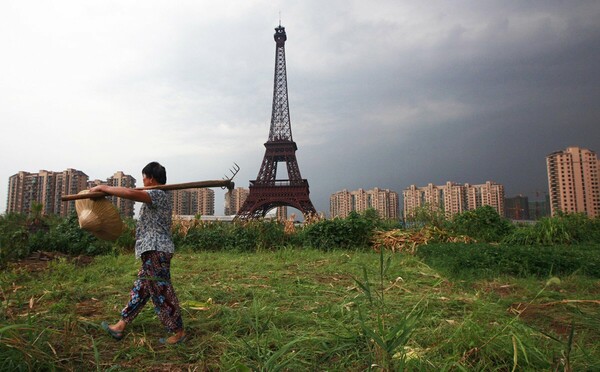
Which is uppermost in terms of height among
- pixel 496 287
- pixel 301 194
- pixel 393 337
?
pixel 301 194

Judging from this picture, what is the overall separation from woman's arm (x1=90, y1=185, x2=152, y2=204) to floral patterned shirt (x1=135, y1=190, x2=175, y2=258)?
0.15 ft

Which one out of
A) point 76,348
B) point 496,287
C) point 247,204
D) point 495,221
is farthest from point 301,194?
point 76,348

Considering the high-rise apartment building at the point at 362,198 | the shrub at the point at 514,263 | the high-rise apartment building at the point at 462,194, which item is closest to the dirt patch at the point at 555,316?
the shrub at the point at 514,263

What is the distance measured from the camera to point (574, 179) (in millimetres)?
22500

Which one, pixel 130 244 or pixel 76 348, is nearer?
pixel 76 348

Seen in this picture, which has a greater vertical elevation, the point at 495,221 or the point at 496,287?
the point at 495,221

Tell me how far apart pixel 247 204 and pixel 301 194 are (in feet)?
14.8

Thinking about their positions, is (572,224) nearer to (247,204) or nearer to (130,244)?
(130,244)

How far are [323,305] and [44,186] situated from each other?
25.1m

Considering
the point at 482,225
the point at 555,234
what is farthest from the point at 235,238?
the point at 555,234

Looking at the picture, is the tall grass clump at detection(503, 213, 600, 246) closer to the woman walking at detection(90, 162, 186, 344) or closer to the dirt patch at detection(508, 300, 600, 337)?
the dirt patch at detection(508, 300, 600, 337)

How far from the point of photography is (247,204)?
26.0 meters

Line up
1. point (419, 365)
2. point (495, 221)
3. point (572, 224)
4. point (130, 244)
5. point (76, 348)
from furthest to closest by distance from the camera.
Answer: point (495, 221) → point (572, 224) → point (130, 244) → point (76, 348) → point (419, 365)

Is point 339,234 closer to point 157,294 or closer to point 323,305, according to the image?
point 323,305
